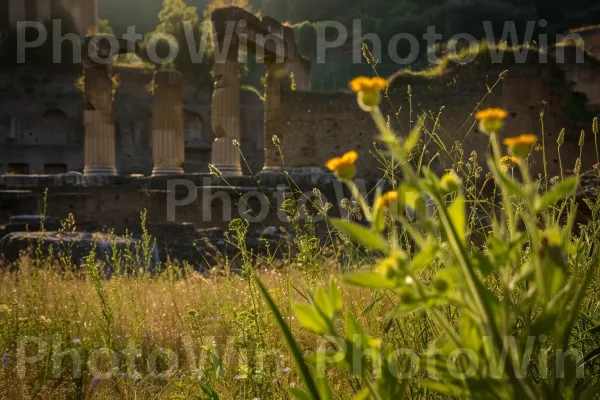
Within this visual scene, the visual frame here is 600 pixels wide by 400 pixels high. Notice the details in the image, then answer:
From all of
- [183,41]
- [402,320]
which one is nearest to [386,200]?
[402,320]

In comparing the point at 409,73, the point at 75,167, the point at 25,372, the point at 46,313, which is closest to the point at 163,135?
the point at 409,73

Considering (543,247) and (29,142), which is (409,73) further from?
(29,142)

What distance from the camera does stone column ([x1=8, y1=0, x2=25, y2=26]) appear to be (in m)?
34.7

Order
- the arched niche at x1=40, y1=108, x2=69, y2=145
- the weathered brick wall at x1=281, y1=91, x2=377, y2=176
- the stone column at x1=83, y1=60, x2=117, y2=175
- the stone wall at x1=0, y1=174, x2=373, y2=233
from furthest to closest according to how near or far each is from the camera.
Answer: the arched niche at x1=40, y1=108, x2=69, y2=145 → the weathered brick wall at x1=281, y1=91, x2=377, y2=176 → the stone column at x1=83, y1=60, x2=117, y2=175 → the stone wall at x1=0, y1=174, x2=373, y2=233

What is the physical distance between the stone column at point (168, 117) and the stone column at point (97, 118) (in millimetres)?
1236

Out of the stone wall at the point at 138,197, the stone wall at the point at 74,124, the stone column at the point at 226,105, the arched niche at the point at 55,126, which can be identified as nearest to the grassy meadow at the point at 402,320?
the stone wall at the point at 138,197

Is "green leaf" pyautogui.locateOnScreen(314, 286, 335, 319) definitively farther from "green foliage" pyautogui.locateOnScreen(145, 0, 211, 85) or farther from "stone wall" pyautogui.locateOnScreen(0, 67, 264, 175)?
→ "green foliage" pyautogui.locateOnScreen(145, 0, 211, 85)

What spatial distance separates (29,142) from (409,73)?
23295 mm

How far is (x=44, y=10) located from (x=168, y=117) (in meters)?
23.8

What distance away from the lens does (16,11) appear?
114ft

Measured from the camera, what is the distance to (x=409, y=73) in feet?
55.7

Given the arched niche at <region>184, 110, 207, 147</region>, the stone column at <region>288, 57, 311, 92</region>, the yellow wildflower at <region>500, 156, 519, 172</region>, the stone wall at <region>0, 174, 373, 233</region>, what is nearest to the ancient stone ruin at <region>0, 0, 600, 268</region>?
the stone wall at <region>0, 174, 373, 233</region>

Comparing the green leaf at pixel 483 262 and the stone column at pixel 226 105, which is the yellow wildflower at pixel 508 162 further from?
the stone column at pixel 226 105

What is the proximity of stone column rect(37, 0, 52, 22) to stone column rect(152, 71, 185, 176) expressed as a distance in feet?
74.9
